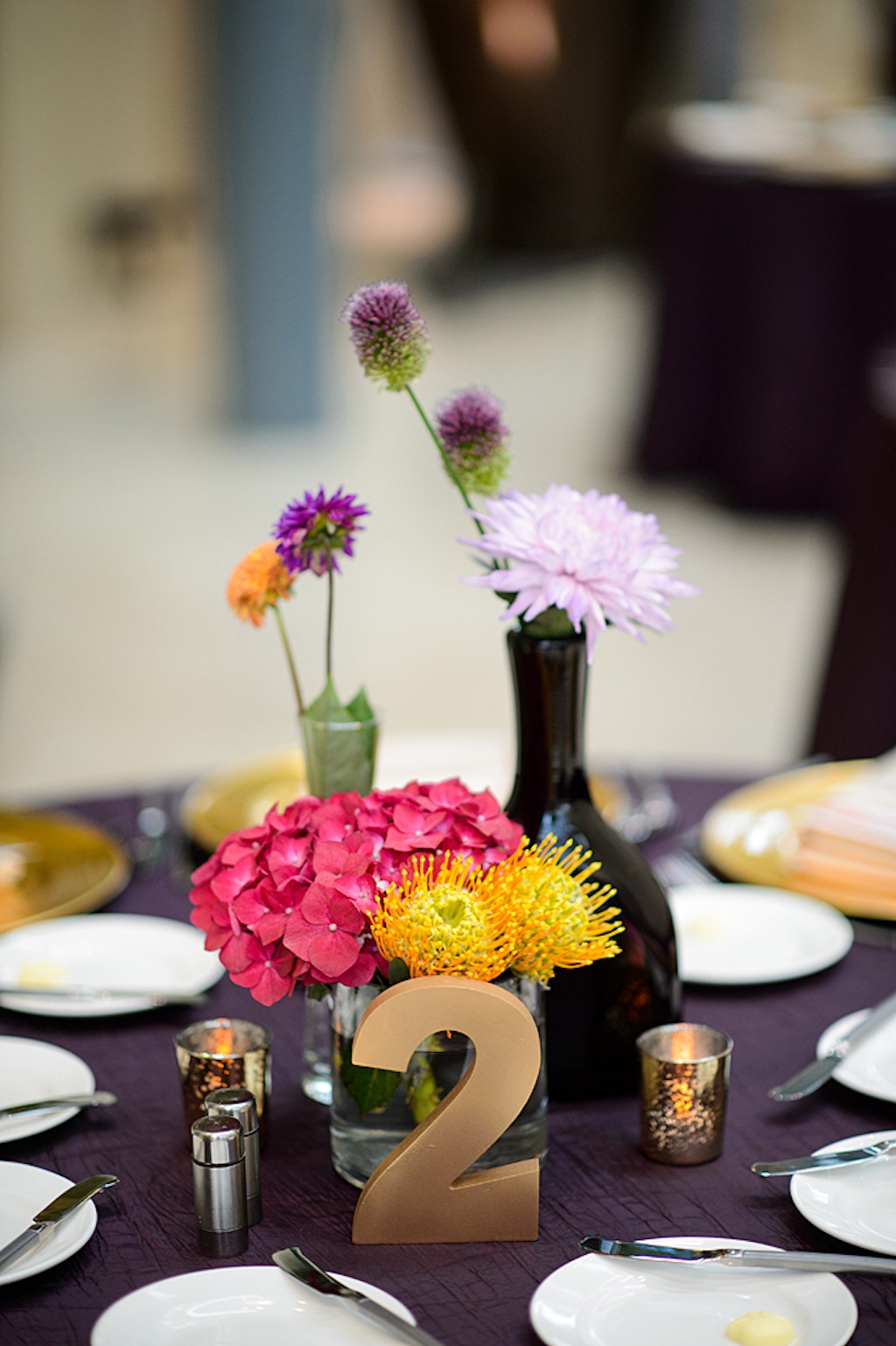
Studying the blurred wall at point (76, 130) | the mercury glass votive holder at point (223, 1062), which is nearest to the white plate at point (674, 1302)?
the mercury glass votive holder at point (223, 1062)

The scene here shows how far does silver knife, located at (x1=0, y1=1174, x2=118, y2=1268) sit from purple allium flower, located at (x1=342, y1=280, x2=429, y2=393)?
18.3 inches

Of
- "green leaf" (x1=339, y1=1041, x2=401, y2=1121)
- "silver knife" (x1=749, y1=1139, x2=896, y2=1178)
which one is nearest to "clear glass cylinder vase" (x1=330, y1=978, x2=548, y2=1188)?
"green leaf" (x1=339, y1=1041, x2=401, y2=1121)

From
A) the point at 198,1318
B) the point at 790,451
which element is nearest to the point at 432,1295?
the point at 198,1318

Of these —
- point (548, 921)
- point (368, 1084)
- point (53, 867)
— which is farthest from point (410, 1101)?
point (53, 867)

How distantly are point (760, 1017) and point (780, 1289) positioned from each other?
1.14 ft

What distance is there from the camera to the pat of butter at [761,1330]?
2.30 feet

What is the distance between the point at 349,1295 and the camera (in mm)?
729

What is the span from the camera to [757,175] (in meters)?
5.53

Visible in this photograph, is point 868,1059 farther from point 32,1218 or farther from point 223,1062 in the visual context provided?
point 32,1218

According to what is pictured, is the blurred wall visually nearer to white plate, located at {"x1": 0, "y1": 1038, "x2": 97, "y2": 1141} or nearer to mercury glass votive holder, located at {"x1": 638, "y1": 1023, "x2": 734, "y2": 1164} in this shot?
white plate, located at {"x1": 0, "y1": 1038, "x2": 97, "y2": 1141}

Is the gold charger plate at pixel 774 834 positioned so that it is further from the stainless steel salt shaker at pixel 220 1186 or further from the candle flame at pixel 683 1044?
the stainless steel salt shaker at pixel 220 1186

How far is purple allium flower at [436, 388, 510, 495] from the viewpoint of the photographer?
90cm

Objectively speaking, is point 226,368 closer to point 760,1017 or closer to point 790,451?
point 790,451

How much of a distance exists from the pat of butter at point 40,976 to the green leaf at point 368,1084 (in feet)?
1.19
